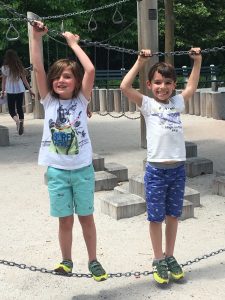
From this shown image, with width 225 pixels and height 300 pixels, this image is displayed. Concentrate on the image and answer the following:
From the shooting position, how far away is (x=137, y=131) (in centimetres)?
962

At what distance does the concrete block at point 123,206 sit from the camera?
15.2ft

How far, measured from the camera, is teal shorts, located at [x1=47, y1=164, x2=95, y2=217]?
10.1 ft

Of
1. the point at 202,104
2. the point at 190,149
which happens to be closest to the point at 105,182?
the point at 190,149

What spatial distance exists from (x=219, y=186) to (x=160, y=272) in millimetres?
2165

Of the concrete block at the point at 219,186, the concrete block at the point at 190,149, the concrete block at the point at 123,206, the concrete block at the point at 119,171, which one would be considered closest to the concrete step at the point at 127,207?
the concrete block at the point at 123,206

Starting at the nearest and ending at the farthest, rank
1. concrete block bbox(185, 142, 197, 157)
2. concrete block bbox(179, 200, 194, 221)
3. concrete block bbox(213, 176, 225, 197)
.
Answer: concrete block bbox(179, 200, 194, 221) < concrete block bbox(213, 176, 225, 197) < concrete block bbox(185, 142, 197, 157)

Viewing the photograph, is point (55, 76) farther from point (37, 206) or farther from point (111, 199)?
point (37, 206)

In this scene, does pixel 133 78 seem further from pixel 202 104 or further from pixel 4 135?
pixel 202 104

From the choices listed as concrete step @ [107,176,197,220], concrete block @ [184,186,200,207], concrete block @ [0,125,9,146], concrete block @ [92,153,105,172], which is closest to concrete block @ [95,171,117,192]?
concrete step @ [107,176,197,220]

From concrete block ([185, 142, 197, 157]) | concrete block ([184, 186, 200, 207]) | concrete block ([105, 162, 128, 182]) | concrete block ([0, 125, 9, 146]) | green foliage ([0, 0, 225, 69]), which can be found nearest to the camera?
concrete block ([184, 186, 200, 207])

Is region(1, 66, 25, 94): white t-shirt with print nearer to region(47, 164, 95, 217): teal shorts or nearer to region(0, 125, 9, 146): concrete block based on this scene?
region(0, 125, 9, 146): concrete block

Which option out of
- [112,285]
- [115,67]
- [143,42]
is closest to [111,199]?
[112,285]

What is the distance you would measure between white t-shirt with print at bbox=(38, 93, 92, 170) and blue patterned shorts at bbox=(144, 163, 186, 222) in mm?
404

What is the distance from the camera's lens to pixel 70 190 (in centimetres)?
312
